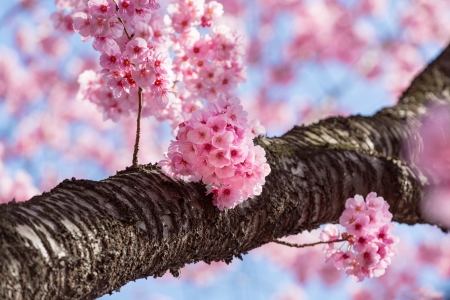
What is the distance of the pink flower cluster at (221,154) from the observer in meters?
2.27

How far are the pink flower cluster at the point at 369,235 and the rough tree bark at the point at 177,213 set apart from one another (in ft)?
0.67

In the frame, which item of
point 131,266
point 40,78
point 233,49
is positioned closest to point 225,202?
point 131,266

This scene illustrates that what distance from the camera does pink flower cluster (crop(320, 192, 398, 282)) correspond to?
2.73 meters

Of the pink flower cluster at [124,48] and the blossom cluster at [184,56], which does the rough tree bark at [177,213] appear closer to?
the pink flower cluster at [124,48]

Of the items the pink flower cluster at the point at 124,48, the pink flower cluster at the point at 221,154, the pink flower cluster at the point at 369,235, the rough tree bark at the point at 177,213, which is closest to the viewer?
the rough tree bark at the point at 177,213

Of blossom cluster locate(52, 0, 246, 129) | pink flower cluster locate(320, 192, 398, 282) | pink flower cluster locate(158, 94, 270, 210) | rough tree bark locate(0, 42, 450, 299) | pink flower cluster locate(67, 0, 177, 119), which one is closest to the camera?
rough tree bark locate(0, 42, 450, 299)

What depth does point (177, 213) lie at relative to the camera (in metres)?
2.30

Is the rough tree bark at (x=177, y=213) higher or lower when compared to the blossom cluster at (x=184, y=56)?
lower

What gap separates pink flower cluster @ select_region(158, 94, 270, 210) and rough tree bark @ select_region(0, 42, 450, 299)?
0.11m

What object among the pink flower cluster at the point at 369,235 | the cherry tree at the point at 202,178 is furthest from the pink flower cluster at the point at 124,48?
the pink flower cluster at the point at 369,235

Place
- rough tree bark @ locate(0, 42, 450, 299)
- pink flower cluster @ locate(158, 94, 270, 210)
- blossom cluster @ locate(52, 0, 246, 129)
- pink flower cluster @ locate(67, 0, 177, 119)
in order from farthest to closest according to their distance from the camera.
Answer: blossom cluster @ locate(52, 0, 246, 129), pink flower cluster @ locate(67, 0, 177, 119), pink flower cluster @ locate(158, 94, 270, 210), rough tree bark @ locate(0, 42, 450, 299)

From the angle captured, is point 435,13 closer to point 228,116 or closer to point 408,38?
point 408,38

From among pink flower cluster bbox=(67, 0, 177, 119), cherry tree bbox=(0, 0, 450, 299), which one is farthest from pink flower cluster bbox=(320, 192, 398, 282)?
pink flower cluster bbox=(67, 0, 177, 119)

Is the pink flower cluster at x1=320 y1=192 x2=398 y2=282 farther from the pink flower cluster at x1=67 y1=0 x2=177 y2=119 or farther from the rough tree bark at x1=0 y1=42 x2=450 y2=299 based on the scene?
the pink flower cluster at x1=67 y1=0 x2=177 y2=119
